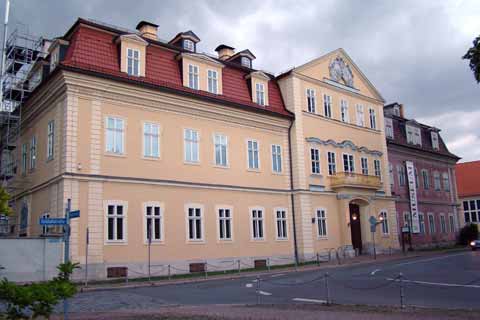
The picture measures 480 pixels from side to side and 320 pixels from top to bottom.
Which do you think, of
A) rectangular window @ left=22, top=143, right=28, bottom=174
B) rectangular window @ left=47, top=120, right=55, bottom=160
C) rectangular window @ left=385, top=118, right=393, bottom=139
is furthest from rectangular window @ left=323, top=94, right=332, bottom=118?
rectangular window @ left=22, top=143, right=28, bottom=174

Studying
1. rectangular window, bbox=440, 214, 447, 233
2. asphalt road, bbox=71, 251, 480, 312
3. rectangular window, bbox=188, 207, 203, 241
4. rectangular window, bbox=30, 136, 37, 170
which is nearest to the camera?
asphalt road, bbox=71, 251, 480, 312

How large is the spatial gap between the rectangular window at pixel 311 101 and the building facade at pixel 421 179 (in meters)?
12.3

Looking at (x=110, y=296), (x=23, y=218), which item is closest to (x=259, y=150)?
(x=23, y=218)

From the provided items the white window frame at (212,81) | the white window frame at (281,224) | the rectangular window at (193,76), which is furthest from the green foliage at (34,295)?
the white window frame at (281,224)

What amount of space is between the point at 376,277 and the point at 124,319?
13.5 meters

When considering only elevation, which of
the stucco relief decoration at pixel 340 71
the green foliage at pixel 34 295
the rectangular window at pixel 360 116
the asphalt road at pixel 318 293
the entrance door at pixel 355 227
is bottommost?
the asphalt road at pixel 318 293

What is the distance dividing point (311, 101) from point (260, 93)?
175 inches

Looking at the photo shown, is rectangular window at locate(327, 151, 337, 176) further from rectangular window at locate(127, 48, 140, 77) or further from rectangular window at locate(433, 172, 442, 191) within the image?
rectangular window at locate(433, 172, 442, 191)

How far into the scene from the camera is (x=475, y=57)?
19.5 meters

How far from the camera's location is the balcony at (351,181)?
36469mm

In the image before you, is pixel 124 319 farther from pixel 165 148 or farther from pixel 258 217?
pixel 258 217

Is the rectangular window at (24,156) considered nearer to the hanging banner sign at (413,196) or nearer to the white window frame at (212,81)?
the white window frame at (212,81)

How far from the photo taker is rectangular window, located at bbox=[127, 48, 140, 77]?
26984 mm

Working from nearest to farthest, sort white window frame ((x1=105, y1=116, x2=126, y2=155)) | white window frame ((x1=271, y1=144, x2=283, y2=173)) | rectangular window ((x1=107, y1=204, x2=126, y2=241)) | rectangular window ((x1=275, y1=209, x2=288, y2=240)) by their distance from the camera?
1. rectangular window ((x1=107, y1=204, x2=126, y2=241))
2. white window frame ((x1=105, y1=116, x2=126, y2=155))
3. rectangular window ((x1=275, y1=209, x2=288, y2=240))
4. white window frame ((x1=271, y1=144, x2=283, y2=173))
